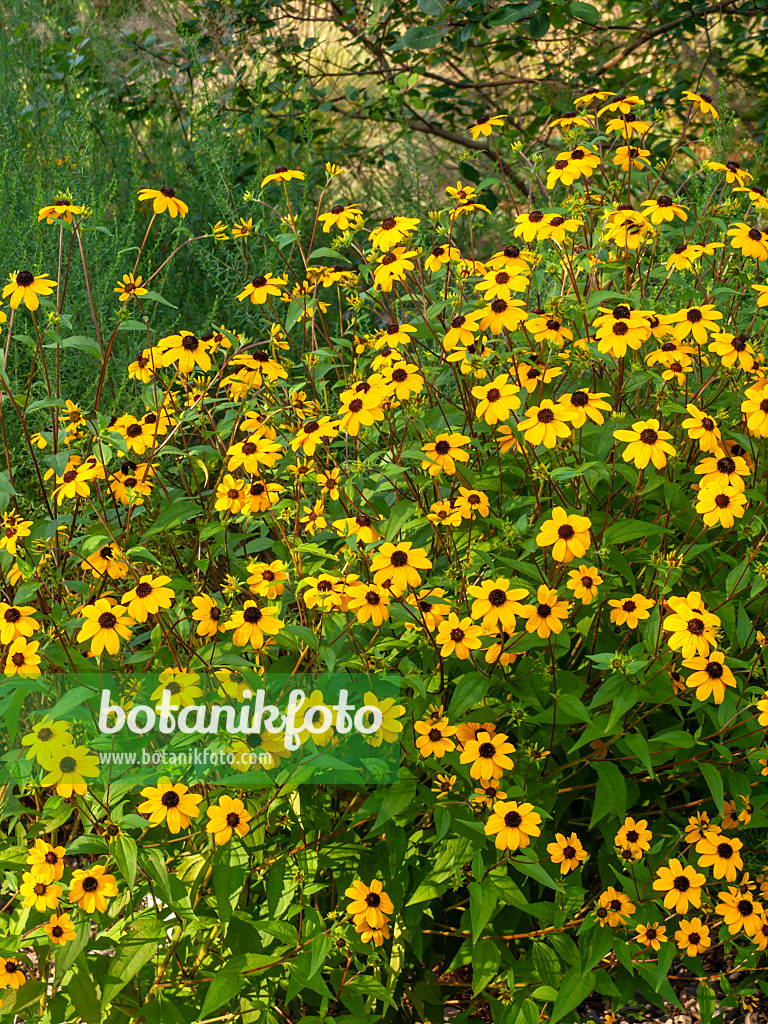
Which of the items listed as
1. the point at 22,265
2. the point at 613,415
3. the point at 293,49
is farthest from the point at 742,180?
the point at 293,49

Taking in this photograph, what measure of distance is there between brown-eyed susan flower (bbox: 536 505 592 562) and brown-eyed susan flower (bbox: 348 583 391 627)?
0.29m

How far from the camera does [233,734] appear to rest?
1.75 m

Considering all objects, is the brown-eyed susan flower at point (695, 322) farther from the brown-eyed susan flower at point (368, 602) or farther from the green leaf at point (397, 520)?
the brown-eyed susan flower at point (368, 602)

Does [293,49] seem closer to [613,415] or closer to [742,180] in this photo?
[742,180]

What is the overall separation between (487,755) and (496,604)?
0.26 m

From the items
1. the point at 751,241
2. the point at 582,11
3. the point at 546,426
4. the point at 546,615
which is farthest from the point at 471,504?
the point at 582,11

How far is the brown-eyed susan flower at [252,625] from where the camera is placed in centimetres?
164

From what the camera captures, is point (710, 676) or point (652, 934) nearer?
point (710, 676)

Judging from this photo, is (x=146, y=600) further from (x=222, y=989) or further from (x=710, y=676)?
(x=710, y=676)

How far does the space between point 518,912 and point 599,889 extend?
1.57 feet

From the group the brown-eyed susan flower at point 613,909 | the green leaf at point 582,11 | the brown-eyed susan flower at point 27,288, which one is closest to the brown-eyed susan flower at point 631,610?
the brown-eyed susan flower at point 613,909

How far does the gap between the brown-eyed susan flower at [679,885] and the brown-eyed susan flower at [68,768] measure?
1041 mm

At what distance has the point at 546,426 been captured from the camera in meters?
1.75

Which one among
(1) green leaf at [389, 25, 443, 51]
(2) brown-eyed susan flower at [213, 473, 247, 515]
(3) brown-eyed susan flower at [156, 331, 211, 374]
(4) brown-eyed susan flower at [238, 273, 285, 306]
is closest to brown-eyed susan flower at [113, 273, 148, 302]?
(3) brown-eyed susan flower at [156, 331, 211, 374]
